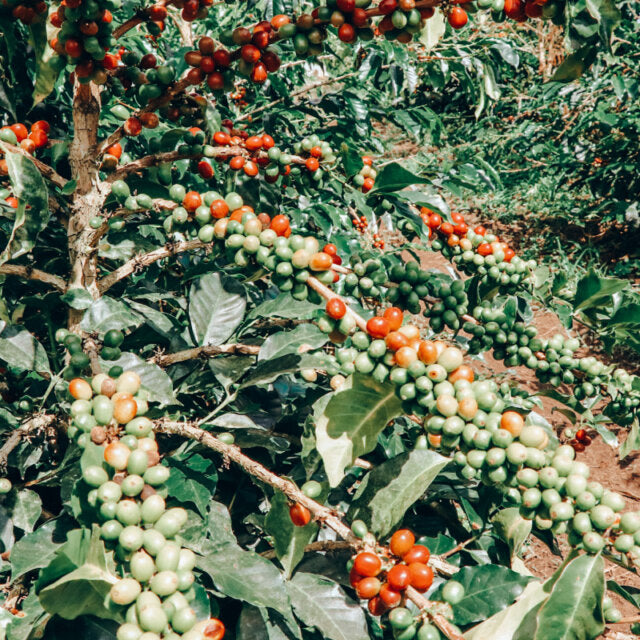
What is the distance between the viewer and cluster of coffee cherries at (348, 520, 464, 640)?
77 cm

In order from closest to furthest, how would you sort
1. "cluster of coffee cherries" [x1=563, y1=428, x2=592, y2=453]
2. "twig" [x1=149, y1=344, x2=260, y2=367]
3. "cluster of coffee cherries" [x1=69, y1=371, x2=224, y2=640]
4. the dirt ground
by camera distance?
"cluster of coffee cherries" [x1=69, y1=371, x2=224, y2=640], "twig" [x1=149, y1=344, x2=260, y2=367], "cluster of coffee cherries" [x1=563, y1=428, x2=592, y2=453], the dirt ground

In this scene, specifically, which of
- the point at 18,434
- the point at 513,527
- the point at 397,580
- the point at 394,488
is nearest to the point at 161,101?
the point at 18,434

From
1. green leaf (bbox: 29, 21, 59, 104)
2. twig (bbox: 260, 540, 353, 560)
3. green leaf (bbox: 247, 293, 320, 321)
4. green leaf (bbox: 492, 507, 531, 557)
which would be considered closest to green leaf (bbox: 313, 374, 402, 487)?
twig (bbox: 260, 540, 353, 560)

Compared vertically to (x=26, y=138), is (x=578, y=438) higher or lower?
lower

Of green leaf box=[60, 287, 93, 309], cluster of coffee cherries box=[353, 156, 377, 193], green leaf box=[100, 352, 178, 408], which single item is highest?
cluster of coffee cherries box=[353, 156, 377, 193]

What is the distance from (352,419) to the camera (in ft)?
2.87

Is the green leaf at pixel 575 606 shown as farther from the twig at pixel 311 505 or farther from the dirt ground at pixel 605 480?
the dirt ground at pixel 605 480

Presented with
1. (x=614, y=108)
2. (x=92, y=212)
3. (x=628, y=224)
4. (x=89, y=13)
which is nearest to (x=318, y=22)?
(x=89, y=13)

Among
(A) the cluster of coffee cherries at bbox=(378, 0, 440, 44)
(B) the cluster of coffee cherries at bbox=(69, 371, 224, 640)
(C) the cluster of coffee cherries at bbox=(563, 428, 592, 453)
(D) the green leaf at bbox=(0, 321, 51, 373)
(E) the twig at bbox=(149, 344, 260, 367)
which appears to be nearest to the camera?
(B) the cluster of coffee cherries at bbox=(69, 371, 224, 640)

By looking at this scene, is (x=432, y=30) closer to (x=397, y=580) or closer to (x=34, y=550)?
(x=397, y=580)

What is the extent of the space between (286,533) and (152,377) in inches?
17.8

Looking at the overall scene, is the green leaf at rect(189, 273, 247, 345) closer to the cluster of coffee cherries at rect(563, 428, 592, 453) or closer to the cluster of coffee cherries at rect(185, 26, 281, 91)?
the cluster of coffee cherries at rect(185, 26, 281, 91)

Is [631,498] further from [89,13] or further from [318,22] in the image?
[89,13]

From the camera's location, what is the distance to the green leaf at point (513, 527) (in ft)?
3.27
